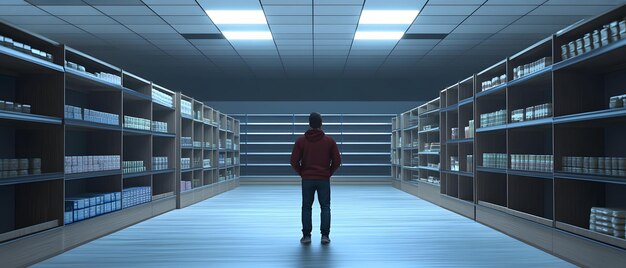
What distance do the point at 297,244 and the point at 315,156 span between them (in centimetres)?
89

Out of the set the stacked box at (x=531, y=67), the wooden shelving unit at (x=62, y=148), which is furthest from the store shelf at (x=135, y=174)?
the stacked box at (x=531, y=67)

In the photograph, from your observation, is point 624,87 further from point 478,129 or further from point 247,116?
point 247,116

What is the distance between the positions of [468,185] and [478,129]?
1413 mm

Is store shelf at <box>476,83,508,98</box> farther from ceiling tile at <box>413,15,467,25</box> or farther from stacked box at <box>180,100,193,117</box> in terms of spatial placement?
stacked box at <box>180,100,193,117</box>

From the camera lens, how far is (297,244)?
558cm

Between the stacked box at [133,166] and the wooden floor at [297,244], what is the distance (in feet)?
2.33

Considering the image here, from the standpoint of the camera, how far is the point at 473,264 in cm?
459

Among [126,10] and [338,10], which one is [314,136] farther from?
[126,10]

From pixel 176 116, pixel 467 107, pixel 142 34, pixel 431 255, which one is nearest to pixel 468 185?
pixel 467 107

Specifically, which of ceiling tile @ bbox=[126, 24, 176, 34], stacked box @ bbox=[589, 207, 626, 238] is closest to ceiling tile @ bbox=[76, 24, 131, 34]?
ceiling tile @ bbox=[126, 24, 176, 34]

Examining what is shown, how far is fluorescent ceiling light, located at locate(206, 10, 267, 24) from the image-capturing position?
28.5ft

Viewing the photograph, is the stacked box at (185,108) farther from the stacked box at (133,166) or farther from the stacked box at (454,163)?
the stacked box at (454,163)

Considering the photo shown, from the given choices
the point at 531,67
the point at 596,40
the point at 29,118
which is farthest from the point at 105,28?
the point at 596,40

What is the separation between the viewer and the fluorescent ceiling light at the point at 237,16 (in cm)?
867
